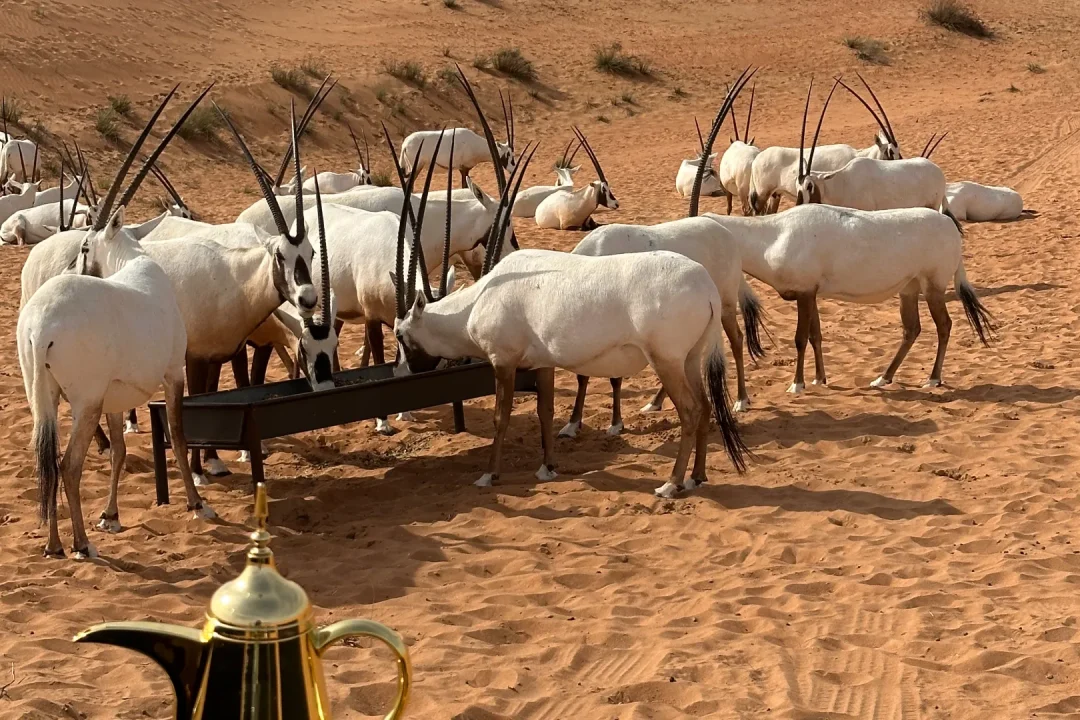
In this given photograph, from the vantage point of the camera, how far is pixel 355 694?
4.23 metres

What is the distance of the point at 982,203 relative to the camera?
49.7 ft

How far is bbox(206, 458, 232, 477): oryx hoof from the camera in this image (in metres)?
7.22

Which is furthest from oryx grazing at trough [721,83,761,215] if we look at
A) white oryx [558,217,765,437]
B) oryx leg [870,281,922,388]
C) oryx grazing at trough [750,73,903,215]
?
white oryx [558,217,765,437]

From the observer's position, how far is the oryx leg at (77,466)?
5.55 metres

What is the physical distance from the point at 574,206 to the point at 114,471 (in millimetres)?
9742

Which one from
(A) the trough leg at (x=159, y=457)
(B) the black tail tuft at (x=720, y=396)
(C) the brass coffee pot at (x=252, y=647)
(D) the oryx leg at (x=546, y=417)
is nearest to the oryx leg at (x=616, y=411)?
(D) the oryx leg at (x=546, y=417)

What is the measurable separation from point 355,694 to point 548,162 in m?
19.7

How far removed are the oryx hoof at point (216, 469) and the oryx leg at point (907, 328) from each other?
167 inches

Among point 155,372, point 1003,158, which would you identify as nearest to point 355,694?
point 155,372

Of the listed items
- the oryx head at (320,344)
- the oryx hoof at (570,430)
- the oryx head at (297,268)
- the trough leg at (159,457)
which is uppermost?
the oryx head at (297,268)

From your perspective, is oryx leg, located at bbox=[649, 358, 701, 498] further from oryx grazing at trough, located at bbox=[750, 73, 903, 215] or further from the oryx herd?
oryx grazing at trough, located at bbox=[750, 73, 903, 215]

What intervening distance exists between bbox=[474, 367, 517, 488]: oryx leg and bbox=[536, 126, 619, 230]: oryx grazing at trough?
313 inches

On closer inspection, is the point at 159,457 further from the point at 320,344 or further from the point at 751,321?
the point at 751,321

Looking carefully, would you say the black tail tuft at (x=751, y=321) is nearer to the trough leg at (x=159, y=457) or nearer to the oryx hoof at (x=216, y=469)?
the oryx hoof at (x=216, y=469)
